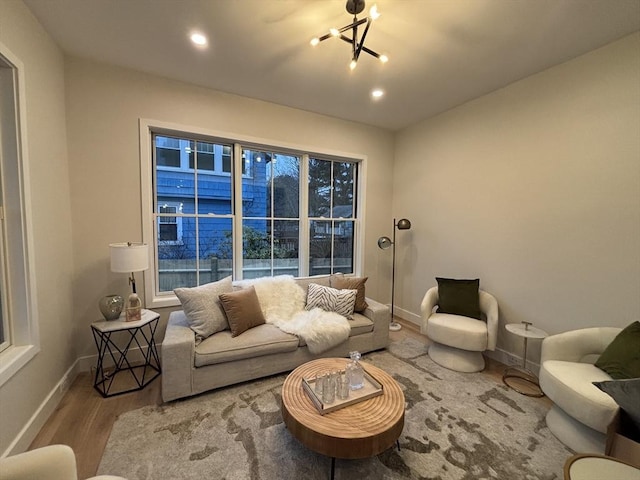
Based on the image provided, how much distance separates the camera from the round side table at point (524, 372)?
239 centimetres

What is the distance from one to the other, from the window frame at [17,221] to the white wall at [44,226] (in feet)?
0.29

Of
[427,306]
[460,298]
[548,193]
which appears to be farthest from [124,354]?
[548,193]

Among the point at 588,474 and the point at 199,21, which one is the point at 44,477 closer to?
the point at 588,474

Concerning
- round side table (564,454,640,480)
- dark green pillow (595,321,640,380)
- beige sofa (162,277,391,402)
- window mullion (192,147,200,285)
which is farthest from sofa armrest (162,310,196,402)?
dark green pillow (595,321,640,380)

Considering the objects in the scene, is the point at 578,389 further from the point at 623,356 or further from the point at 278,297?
the point at 278,297

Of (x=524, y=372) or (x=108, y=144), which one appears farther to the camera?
(x=524, y=372)

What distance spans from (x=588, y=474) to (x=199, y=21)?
342cm

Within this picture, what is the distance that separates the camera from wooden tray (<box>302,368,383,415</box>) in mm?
1606

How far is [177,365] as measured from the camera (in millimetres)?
2098

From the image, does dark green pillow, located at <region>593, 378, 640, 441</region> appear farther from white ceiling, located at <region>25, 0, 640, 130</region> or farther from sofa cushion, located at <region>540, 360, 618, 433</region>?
white ceiling, located at <region>25, 0, 640, 130</region>

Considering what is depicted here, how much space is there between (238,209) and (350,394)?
2388 millimetres

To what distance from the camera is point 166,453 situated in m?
1.67

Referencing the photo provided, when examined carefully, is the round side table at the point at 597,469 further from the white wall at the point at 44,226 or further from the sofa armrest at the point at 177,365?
the white wall at the point at 44,226

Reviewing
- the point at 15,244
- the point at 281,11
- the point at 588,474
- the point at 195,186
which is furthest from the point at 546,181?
the point at 15,244
